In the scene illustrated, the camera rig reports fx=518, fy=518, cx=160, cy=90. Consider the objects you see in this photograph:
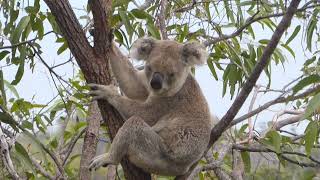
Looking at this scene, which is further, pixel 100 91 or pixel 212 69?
pixel 212 69

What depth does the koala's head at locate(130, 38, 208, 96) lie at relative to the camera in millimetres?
2879

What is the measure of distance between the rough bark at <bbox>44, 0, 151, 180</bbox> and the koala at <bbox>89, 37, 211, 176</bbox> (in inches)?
3.5

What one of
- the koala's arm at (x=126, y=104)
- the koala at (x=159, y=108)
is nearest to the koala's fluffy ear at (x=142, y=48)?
the koala at (x=159, y=108)

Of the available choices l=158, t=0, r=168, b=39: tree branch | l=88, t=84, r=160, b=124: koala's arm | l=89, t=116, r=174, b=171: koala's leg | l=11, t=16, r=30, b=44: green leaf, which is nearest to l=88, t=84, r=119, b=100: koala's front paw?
l=88, t=84, r=160, b=124: koala's arm

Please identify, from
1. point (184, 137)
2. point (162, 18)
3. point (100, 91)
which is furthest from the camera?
point (162, 18)

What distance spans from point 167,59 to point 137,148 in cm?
59

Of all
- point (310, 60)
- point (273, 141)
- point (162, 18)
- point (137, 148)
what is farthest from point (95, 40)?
point (310, 60)

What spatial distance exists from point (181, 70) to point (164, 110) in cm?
25

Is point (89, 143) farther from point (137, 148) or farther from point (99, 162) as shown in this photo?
point (137, 148)

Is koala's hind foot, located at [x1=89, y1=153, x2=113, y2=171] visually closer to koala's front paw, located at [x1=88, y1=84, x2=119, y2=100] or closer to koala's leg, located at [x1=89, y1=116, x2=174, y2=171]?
koala's leg, located at [x1=89, y1=116, x2=174, y2=171]

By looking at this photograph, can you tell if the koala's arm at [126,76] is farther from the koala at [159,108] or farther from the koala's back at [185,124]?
the koala's back at [185,124]

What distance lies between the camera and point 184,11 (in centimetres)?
346

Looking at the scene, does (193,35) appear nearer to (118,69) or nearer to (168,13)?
(168,13)

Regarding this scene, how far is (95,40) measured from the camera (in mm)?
2379
